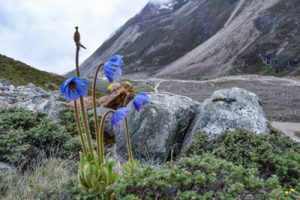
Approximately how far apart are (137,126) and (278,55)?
120127mm

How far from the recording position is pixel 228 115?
9344 millimetres

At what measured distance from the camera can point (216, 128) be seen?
8.95m

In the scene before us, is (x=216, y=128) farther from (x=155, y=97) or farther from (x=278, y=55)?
(x=278, y=55)

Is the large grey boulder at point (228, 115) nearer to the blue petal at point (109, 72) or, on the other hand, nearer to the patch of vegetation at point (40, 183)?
the patch of vegetation at point (40, 183)

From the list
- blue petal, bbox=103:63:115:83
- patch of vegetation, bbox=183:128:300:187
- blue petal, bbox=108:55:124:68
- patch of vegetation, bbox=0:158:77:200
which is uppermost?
blue petal, bbox=108:55:124:68

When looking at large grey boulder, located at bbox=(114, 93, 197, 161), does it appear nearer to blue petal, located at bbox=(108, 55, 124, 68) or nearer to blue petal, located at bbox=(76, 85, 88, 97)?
blue petal, located at bbox=(108, 55, 124, 68)

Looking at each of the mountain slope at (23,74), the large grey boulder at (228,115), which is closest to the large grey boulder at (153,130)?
the large grey boulder at (228,115)

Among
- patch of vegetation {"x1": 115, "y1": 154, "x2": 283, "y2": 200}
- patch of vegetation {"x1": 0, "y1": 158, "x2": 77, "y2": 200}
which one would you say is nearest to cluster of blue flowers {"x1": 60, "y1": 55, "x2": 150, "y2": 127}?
patch of vegetation {"x1": 115, "y1": 154, "x2": 283, "y2": 200}

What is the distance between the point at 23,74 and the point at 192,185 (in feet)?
142

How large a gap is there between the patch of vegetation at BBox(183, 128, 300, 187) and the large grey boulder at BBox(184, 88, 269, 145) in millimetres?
677

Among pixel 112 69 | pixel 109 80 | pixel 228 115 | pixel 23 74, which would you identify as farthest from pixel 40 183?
pixel 23 74

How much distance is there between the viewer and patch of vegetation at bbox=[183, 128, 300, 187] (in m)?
6.62

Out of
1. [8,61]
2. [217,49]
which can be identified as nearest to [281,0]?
[217,49]

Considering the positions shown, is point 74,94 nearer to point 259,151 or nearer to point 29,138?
point 259,151
